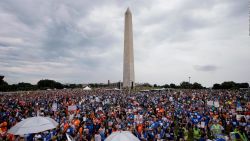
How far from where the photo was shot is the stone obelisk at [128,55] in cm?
5194

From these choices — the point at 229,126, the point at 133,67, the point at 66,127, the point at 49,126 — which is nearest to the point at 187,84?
the point at 133,67

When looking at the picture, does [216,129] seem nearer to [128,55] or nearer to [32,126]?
[32,126]

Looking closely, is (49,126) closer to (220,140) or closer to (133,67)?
(220,140)

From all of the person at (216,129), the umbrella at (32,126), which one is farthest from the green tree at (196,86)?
the umbrella at (32,126)

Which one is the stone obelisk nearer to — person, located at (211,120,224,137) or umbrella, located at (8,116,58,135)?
person, located at (211,120,224,137)

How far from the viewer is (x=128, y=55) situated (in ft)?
175

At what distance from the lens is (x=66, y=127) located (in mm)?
16438

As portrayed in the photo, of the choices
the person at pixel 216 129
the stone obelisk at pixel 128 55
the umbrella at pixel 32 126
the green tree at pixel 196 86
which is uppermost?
the stone obelisk at pixel 128 55

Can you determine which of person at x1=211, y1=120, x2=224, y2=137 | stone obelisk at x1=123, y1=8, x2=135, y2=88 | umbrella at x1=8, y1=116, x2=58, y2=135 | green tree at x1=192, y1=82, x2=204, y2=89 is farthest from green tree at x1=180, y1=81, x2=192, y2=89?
umbrella at x1=8, y1=116, x2=58, y2=135

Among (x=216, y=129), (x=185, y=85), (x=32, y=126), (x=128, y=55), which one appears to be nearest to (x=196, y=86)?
(x=185, y=85)

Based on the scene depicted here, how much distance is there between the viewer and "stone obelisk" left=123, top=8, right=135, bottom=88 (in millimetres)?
51938

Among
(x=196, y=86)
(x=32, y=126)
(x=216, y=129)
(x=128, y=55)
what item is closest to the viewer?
(x=32, y=126)

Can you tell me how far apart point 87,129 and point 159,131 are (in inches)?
186

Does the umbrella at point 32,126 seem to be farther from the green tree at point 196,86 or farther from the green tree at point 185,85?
the green tree at point 185,85
